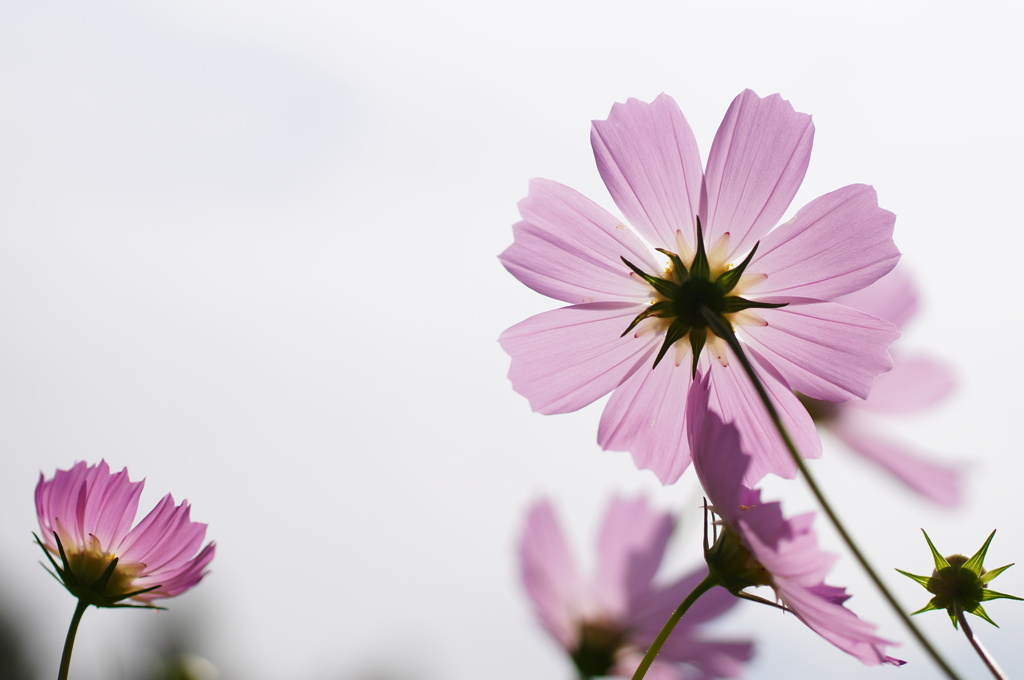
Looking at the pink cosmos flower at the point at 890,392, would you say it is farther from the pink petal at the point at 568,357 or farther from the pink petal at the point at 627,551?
the pink petal at the point at 568,357

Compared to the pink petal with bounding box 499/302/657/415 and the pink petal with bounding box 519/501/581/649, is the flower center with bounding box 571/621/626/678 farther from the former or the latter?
the pink petal with bounding box 499/302/657/415

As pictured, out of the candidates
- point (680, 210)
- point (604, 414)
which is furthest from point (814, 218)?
point (604, 414)

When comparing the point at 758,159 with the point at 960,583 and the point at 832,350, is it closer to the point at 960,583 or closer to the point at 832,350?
the point at 832,350

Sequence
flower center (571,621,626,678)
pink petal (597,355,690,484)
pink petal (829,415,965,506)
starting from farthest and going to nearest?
flower center (571,621,626,678) < pink petal (829,415,965,506) < pink petal (597,355,690,484)

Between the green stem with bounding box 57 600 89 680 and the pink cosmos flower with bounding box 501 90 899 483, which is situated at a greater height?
the pink cosmos flower with bounding box 501 90 899 483

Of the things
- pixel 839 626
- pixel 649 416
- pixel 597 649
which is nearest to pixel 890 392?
pixel 597 649

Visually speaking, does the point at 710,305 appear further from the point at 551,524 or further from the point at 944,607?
the point at 551,524

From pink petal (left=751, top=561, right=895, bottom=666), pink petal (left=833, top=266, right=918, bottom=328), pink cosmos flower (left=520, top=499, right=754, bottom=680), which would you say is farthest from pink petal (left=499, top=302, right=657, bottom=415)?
pink petal (left=833, top=266, right=918, bottom=328)

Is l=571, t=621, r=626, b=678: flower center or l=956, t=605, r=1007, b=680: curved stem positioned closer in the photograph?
l=956, t=605, r=1007, b=680: curved stem
